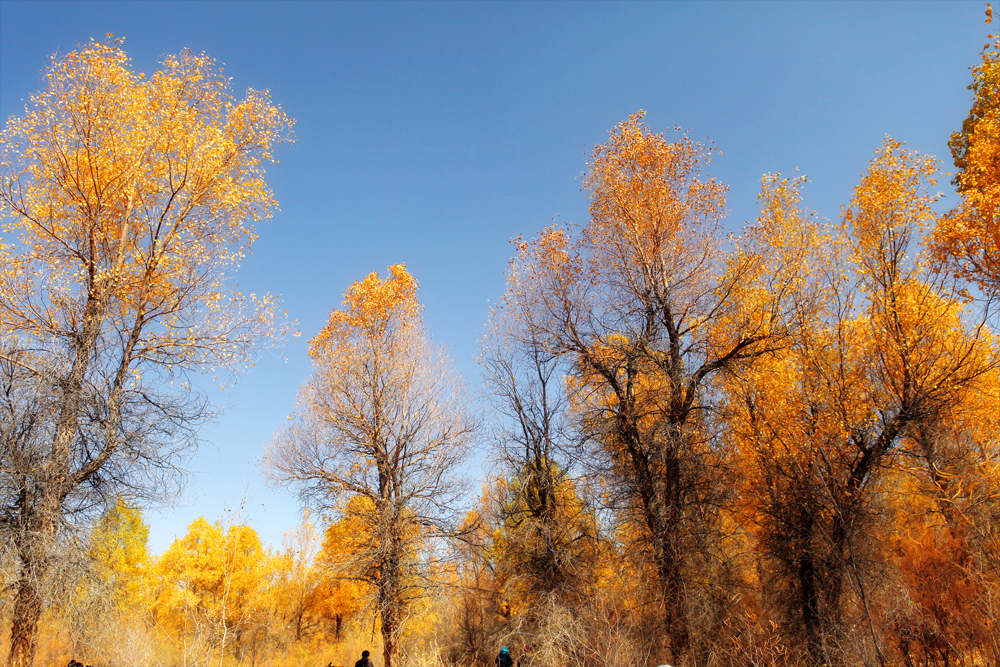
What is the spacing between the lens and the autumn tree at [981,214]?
9.25 metres

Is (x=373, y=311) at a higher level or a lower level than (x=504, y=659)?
higher

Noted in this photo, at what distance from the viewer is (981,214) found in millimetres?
9523

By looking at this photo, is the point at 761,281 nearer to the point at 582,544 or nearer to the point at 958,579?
the point at 958,579

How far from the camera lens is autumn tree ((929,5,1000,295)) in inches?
364

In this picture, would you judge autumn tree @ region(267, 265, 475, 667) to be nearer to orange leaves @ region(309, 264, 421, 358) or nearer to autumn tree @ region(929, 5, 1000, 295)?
orange leaves @ region(309, 264, 421, 358)

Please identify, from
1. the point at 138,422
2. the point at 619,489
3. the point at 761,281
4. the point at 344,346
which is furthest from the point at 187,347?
the point at 761,281

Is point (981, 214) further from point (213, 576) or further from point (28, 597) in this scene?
point (213, 576)

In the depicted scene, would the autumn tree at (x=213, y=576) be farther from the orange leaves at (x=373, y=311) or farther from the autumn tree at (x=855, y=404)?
the autumn tree at (x=855, y=404)

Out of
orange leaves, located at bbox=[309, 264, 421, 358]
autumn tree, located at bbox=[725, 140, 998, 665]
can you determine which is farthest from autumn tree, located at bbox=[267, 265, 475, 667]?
autumn tree, located at bbox=[725, 140, 998, 665]

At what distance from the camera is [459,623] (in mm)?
17094

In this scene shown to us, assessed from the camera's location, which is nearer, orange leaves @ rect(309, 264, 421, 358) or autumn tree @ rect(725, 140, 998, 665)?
autumn tree @ rect(725, 140, 998, 665)

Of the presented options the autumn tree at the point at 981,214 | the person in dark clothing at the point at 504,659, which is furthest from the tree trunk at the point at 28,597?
the autumn tree at the point at 981,214

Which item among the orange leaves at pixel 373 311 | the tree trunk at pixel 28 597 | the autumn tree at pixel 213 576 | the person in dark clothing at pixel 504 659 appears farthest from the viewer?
the autumn tree at pixel 213 576

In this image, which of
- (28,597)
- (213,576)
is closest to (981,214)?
(28,597)
